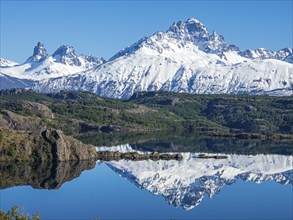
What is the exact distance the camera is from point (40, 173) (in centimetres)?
12162

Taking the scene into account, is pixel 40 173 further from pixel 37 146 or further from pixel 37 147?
pixel 37 146

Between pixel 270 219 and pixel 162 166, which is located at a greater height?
pixel 162 166

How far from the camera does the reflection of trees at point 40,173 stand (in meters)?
112

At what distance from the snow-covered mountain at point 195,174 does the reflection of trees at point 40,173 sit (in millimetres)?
12348

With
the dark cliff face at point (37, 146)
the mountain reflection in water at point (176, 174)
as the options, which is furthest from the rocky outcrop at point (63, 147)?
the mountain reflection in water at point (176, 174)

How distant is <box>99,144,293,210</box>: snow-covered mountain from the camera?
116 meters

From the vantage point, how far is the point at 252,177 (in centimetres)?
13875

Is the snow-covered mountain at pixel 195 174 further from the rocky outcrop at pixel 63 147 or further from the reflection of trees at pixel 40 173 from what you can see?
the reflection of trees at pixel 40 173

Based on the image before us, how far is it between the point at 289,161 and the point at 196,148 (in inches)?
1588

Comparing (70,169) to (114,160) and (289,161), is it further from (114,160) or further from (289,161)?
(289,161)

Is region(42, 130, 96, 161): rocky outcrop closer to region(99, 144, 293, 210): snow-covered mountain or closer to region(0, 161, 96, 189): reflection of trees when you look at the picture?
region(0, 161, 96, 189): reflection of trees

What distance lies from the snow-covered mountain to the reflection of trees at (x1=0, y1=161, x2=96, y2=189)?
12.3 m

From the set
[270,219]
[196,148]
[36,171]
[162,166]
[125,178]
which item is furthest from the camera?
[196,148]

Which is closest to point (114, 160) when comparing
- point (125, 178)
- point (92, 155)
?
point (92, 155)
